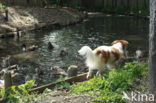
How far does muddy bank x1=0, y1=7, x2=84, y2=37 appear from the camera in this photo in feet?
67.1

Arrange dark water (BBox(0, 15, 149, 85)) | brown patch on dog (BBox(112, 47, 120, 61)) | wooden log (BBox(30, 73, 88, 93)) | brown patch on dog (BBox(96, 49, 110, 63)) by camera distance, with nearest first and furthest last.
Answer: wooden log (BBox(30, 73, 88, 93)) → brown patch on dog (BBox(96, 49, 110, 63)) → brown patch on dog (BBox(112, 47, 120, 61)) → dark water (BBox(0, 15, 149, 85))

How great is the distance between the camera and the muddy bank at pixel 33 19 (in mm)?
20462

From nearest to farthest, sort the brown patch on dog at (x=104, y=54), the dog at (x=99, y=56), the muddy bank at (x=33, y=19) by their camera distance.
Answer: the dog at (x=99, y=56) → the brown patch on dog at (x=104, y=54) → the muddy bank at (x=33, y=19)

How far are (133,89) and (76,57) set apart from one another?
6.96 meters

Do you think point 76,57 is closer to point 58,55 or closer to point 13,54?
point 58,55

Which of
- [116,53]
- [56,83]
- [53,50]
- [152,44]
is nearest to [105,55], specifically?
[116,53]

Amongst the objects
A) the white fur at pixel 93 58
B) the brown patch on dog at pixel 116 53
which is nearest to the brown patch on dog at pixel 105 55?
the white fur at pixel 93 58

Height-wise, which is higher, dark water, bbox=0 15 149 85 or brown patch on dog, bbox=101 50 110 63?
brown patch on dog, bbox=101 50 110 63

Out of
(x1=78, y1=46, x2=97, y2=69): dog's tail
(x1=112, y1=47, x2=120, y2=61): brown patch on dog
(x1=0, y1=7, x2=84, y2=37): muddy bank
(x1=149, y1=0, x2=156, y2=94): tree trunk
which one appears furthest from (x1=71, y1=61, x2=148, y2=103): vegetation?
(x1=0, y1=7, x2=84, y2=37): muddy bank

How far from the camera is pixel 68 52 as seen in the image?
1354cm

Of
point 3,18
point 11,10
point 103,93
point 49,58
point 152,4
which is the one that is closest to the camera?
point 152,4

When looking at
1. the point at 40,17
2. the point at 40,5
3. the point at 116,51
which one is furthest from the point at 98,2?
the point at 116,51

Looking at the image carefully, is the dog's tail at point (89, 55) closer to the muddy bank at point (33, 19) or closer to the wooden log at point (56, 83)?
the wooden log at point (56, 83)

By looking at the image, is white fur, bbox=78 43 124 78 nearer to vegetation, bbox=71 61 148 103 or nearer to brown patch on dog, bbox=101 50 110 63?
brown patch on dog, bbox=101 50 110 63
